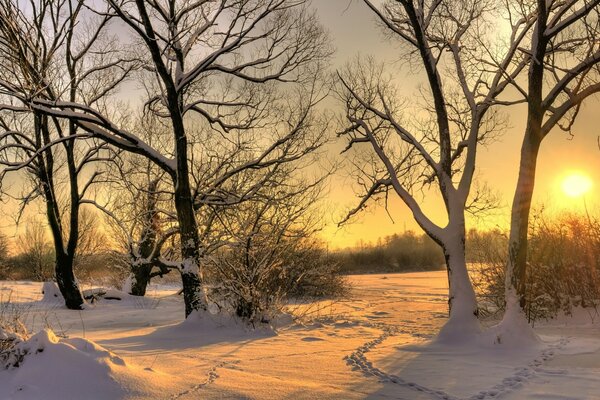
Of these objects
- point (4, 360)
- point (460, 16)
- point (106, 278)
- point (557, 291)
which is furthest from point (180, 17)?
point (106, 278)

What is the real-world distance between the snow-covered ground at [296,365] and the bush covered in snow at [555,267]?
1.09 m

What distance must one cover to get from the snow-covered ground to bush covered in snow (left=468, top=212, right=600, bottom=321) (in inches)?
42.9

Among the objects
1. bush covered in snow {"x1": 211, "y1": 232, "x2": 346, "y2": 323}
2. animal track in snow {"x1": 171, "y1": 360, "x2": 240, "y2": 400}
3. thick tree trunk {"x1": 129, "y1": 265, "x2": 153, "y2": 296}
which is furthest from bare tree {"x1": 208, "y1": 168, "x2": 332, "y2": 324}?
thick tree trunk {"x1": 129, "y1": 265, "x2": 153, "y2": 296}

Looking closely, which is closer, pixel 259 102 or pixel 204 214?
pixel 259 102

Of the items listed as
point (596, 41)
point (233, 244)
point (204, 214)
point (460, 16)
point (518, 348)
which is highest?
point (460, 16)

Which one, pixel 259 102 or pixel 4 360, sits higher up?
pixel 259 102

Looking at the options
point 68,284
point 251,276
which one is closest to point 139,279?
point 68,284

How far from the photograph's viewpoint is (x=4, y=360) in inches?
189

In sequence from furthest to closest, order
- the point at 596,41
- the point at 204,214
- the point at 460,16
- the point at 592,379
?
the point at 204,214, the point at 460,16, the point at 596,41, the point at 592,379

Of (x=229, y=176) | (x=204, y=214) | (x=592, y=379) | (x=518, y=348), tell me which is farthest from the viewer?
(x=204, y=214)

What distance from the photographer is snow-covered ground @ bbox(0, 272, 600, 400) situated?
14.4 feet

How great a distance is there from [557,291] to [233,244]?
847 cm

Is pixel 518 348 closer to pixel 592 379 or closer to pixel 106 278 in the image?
pixel 592 379

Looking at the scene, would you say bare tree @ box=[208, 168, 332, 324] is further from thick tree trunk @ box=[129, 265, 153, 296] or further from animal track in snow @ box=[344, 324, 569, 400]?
thick tree trunk @ box=[129, 265, 153, 296]
